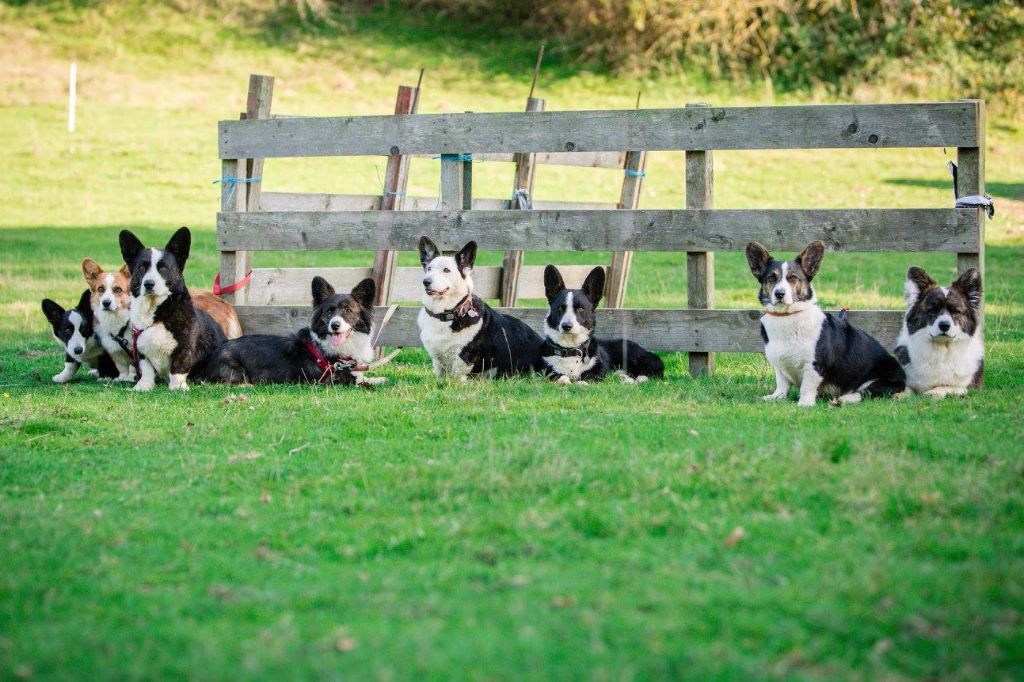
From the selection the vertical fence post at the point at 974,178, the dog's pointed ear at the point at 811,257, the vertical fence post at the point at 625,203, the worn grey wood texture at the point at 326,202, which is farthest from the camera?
the vertical fence post at the point at 625,203

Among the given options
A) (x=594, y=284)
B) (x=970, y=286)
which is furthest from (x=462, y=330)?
(x=970, y=286)

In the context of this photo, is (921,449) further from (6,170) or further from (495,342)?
(6,170)

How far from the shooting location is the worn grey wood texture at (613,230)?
7504 mm

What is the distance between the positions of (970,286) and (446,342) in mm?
3623

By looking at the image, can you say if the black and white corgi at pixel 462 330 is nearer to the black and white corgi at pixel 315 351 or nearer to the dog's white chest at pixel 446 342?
the dog's white chest at pixel 446 342

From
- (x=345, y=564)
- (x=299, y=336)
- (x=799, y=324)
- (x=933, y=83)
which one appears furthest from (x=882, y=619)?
(x=933, y=83)

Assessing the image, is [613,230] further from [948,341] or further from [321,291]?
[948,341]

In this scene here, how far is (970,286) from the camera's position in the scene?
282 inches

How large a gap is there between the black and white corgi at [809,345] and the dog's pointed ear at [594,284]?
4.26 feet

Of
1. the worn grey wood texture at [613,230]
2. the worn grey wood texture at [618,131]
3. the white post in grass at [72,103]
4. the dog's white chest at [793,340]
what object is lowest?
the dog's white chest at [793,340]

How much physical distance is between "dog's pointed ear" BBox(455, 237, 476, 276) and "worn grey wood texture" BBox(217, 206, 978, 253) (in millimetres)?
301

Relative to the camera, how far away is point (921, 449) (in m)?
5.44

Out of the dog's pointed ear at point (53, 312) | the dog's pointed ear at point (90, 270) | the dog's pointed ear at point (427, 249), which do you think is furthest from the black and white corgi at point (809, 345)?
the dog's pointed ear at point (53, 312)

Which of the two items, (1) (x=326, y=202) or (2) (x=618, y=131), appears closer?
(2) (x=618, y=131)
